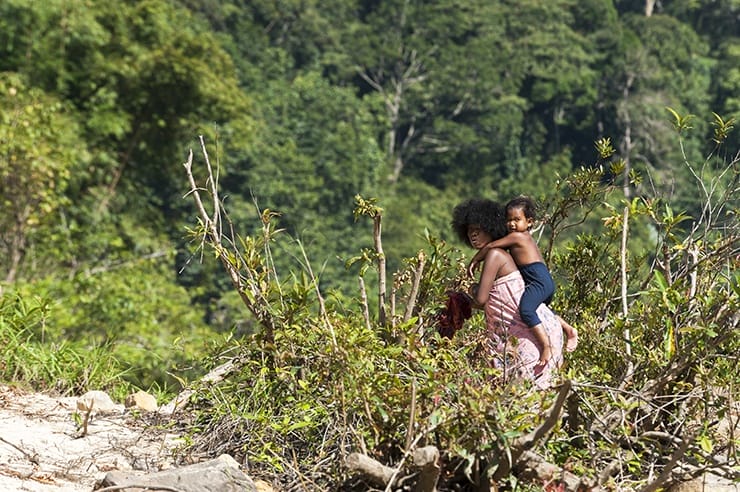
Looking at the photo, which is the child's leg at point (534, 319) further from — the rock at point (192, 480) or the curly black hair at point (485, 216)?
the rock at point (192, 480)

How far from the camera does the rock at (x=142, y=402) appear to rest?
420cm

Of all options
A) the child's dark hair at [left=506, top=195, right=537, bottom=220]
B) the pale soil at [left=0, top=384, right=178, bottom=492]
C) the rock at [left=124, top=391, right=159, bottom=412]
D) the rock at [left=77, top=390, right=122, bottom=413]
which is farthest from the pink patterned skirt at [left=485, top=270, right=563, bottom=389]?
the rock at [left=77, top=390, right=122, bottom=413]

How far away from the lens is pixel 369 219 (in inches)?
910

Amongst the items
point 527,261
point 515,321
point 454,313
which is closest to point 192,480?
point 454,313

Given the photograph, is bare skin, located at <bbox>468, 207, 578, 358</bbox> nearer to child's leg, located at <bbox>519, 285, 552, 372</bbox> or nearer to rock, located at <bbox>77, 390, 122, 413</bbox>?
child's leg, located at <bbox>519, 285, 552, 372</bbox>

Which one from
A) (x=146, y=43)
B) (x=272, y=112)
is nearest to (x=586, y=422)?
(x=146, y=43)

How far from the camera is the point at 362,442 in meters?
3.07

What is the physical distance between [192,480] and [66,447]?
806 millimetres

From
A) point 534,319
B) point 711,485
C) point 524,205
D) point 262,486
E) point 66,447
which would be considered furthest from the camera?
point 524,205

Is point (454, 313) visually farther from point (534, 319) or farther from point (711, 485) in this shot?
point (711, 485)

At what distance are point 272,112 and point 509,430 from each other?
3111cm

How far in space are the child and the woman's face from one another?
3 centimetres

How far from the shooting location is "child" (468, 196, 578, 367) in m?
3.79

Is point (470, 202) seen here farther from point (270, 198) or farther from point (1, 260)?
point (270, 198)
